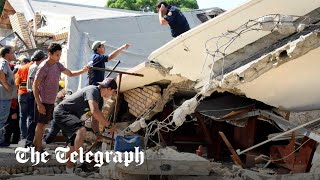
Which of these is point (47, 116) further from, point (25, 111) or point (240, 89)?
point (240, 89)

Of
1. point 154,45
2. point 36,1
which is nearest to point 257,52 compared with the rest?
point 154,45

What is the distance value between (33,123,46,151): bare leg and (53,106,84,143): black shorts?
0.36 metres

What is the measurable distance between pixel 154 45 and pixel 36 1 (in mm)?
6600

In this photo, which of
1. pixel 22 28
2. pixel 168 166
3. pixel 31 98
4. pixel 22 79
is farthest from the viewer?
pixel 22 28

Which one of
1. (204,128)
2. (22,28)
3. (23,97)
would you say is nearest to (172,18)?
(204,128)

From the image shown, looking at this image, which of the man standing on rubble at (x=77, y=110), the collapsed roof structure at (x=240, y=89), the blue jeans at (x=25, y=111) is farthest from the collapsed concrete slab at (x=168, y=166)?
the blue jeans at (x=25, y=111)

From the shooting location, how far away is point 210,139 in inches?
306

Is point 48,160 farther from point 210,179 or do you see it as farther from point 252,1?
point 252,1

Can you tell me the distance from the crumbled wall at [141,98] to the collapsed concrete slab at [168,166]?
2.22 meters

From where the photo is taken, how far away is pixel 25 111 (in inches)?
275

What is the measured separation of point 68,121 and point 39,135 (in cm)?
63

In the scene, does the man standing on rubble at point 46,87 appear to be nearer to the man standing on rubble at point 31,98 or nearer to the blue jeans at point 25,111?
the man standing on rubble at point 31,98

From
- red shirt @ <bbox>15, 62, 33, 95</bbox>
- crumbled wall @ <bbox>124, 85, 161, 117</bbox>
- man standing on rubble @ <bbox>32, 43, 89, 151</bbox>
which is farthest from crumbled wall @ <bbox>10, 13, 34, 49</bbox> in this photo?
man standing on rubble @ <bbox>32, 43, 89, 151</bbox>

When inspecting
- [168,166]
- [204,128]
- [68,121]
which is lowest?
[168,166]
